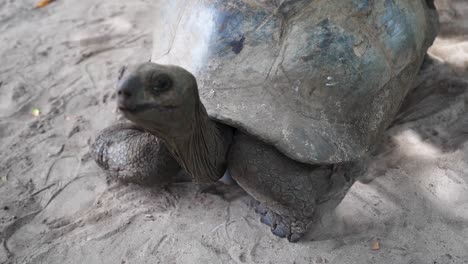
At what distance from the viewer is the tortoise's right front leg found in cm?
247

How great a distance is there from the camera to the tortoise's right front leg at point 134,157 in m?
2.47

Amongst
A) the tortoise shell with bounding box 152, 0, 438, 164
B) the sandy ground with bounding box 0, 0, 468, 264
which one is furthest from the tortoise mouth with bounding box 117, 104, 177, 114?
the sandy ground with bounding box 0, 0, 468, 264

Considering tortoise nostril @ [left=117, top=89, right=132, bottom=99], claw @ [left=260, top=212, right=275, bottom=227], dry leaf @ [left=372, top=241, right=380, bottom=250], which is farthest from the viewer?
claw @ [left=260, top=212, right=275, bottom=227]

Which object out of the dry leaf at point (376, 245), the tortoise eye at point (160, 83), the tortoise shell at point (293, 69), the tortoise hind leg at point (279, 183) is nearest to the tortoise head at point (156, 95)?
the tortoise eye at point (160, 83)

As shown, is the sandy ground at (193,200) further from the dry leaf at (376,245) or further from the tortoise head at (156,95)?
the tortoise head at (156,95)

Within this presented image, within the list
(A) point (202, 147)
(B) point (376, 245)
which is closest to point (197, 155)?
(A) point (202, 147)

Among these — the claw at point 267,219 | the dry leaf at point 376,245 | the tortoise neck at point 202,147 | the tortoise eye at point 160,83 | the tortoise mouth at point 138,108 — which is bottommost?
the dry leaf at point 376,245

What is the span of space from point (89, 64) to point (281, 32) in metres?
2.15

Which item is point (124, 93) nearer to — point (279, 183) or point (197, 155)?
point (197, 155)

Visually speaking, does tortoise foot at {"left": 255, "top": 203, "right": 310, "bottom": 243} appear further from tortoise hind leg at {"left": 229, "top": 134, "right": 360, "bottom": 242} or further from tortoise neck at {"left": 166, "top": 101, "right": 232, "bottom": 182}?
tortoise neck at {"left": 166, "top": 101, "right": 232, "bottom": 182}

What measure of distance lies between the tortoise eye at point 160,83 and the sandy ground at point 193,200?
1.11 meters

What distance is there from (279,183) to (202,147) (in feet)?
1.52

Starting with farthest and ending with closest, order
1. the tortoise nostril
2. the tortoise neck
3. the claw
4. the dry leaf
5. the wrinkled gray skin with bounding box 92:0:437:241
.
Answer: the claw → the dry leaf → the wrinkled gray skin with bounding box 92:0:437:241 → the tortoise neck → the tortoise nostril

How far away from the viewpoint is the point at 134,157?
2539 mm
